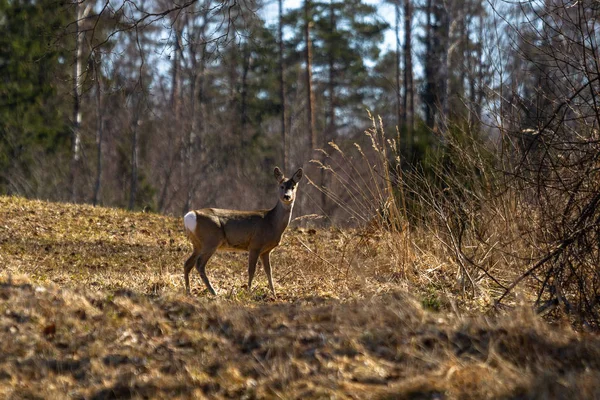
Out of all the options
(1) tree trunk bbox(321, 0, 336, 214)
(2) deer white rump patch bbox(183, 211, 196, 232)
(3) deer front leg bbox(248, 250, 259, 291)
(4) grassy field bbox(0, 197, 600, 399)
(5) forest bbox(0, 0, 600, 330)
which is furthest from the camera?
(1) tree trunk bbox(321, 0, 336, 214)

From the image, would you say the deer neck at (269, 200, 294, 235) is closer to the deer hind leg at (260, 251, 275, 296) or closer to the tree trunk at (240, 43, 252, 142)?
the deer hind leg at (260, 251, 275, 296)

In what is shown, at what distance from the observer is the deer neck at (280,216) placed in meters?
9.99

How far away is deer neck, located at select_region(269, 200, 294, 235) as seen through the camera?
393 inches

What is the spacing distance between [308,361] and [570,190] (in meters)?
3.04

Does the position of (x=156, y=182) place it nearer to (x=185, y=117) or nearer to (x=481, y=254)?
(x=185, y=117)

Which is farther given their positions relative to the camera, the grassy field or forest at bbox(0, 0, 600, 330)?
forest at bbox(0, 0, 600, 330)

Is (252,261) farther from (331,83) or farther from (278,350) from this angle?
(331,83)

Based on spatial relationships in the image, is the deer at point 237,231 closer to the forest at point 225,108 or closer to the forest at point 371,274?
the forest at point 371,274

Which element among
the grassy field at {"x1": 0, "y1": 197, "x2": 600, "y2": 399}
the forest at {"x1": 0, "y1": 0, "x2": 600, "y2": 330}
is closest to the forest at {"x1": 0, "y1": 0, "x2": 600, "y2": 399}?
the grassy field at {"x1": 0, "y1": 197, "x2": 600, "y2": 399}

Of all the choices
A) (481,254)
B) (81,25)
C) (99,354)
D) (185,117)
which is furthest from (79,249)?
(185,117)

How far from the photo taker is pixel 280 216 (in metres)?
10.1

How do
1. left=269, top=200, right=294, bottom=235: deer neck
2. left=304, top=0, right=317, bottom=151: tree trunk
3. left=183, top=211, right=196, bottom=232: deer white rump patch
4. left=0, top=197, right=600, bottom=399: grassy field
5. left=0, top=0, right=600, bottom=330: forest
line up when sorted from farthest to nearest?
left=304, top=0, right=317, bottom=151: tree trunk
left=0, top=0, right=600, bottom=330: forest
left=269, top=200, right=294, bottom=235: deer neck
left=183, top=211, right=196, bottom=232: deer white rump patch
left=0, top=197, right=600, bottom=399: grassy field

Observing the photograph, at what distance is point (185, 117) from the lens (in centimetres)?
3153

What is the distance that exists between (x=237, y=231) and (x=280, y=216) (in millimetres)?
638
